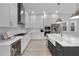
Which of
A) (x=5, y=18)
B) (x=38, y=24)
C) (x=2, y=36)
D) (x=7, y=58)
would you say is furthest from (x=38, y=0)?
(x=38, y=24)

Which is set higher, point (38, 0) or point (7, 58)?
point (38, 0)

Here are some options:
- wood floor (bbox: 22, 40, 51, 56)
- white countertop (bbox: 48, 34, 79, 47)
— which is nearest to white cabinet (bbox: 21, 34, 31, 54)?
wood floor (bbox: 22, 40, 51, 56)

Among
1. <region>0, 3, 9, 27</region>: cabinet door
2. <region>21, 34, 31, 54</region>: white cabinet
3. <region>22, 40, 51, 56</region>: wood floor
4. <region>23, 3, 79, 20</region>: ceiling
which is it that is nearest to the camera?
<region>0, 3, 9, 27</region>: cabinet door

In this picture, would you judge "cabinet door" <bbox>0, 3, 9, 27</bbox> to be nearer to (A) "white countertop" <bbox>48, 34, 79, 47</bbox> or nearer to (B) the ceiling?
(A) "white countertop" <bbox>48, 34, 79, 47</bbox>

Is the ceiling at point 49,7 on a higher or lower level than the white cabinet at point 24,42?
higher

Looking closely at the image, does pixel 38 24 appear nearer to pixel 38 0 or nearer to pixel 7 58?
pixel 38 0

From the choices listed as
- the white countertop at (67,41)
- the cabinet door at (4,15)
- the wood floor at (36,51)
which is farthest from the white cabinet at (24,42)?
the cabinet door at (4,15)

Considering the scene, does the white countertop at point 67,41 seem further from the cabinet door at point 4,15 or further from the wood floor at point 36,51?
the cabinet door at point 4,15

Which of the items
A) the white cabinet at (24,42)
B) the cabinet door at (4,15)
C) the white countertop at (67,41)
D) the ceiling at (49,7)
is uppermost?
the ceiling at (49,7)

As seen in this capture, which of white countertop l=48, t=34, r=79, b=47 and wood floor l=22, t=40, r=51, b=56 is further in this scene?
wood floor l=22, t=40, r=51, b=56

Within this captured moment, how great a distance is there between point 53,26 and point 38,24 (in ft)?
7.92

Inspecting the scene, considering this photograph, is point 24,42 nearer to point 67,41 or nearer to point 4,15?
point 4,15

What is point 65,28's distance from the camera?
11938 mm

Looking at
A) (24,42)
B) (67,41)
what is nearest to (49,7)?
(24,42)
